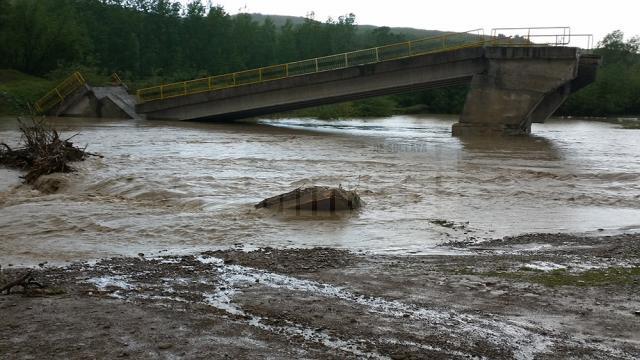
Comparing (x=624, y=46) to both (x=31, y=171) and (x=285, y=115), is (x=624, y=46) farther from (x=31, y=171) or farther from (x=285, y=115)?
(x=31, y=171)

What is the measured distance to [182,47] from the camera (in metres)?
92.8

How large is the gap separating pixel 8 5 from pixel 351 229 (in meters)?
57.1

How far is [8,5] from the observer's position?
185 feet

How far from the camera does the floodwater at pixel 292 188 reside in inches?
341

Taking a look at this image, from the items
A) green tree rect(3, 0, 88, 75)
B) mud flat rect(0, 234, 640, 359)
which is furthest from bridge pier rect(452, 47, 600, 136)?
green tree rect(3, 0, 88, 75)

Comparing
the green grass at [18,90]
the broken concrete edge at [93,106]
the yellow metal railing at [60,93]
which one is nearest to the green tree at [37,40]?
the green grass at [18,90]

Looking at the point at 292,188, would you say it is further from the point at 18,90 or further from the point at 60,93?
the point at 18,90

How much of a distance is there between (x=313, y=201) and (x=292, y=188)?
9.70 ft

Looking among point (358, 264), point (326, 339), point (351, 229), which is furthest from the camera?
point (351, 229)

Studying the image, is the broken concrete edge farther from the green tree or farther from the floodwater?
the green tree

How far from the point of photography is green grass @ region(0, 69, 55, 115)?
132 feet

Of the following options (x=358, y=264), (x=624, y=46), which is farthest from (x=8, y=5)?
(x=624, y=46)

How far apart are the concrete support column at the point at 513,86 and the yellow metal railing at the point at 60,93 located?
22817mm

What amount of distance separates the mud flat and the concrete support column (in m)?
24.3
